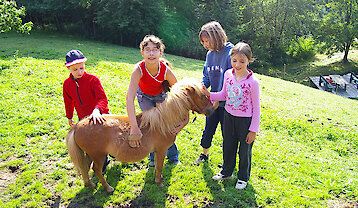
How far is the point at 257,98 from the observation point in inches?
133

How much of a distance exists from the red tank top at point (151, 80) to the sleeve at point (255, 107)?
1.39 meters

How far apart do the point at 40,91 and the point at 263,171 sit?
7.48 metres

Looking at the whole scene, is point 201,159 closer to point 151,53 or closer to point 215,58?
point 215,58

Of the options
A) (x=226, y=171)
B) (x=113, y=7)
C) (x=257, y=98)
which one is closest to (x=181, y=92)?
(x=257, y=98)

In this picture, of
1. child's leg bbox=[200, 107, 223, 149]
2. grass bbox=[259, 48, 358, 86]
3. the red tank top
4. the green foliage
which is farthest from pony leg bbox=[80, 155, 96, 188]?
the green foliage

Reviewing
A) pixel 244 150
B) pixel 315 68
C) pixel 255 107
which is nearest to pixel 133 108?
pixel 255 107

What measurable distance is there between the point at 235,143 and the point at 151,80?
180 centimetres

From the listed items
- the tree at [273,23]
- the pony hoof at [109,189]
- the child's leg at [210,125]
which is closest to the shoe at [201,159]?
the child's leg at [210,125]

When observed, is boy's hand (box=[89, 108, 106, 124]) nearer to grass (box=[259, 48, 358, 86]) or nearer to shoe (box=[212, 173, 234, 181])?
shoe (box=[212, 173, 234, 181])

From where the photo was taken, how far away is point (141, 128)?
11.6ft

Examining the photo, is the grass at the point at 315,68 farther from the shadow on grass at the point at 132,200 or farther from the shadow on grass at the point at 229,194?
the shadow on grass at the point at 132,200

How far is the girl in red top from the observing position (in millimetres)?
3344

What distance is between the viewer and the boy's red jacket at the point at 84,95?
3730 millimetres

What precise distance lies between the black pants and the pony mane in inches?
30.4
